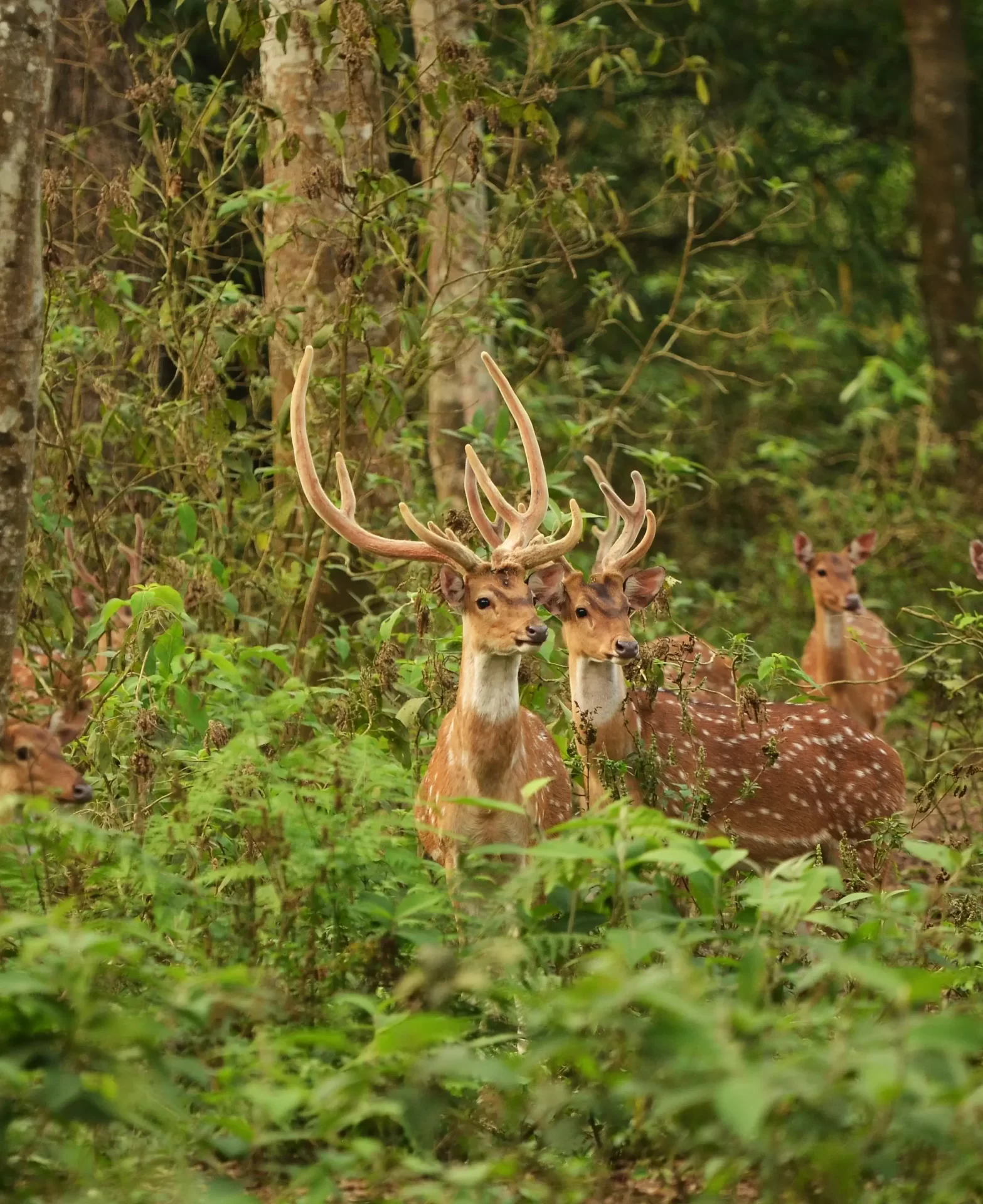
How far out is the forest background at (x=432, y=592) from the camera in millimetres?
3521

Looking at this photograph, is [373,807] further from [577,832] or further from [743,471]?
[743,471]

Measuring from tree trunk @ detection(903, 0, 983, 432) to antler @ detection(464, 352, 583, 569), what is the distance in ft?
28.9

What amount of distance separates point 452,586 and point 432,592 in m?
0.67

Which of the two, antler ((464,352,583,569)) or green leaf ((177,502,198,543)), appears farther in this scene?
green leaf ((177,502,198,543))

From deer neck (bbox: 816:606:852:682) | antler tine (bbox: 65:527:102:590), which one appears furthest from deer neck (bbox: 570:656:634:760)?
deer neck (bbox: 816:606:852:682)

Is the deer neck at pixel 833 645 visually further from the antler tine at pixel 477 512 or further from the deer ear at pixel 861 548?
the antler tine at pixel 477 512

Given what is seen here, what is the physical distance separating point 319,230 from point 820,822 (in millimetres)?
3456

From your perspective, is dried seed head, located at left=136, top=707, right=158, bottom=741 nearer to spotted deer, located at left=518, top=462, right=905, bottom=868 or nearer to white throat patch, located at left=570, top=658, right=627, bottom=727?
spotted deer, located at left=518, top=462, right=905, bottom=868

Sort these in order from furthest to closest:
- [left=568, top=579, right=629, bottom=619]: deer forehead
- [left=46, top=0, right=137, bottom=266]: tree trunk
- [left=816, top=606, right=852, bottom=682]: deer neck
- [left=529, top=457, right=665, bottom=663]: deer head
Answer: [left=816, top=606, right=852, bottom=682]: deer neck, [left=46, top=0, right=137, bottom=266]: tree trunk, [left=568, top=579, right=629, bottom=619]: deer forehead, [left=529, top=457, right=665, bottom=663]: deer head

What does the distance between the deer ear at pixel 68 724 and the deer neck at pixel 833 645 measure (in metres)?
6.02

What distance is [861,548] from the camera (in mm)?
10695

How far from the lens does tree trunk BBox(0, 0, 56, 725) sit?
466 centimetres

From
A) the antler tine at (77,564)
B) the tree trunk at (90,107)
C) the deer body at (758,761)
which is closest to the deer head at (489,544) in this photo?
the deer body at (758,761)

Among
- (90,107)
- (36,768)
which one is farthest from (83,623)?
(90,107)
